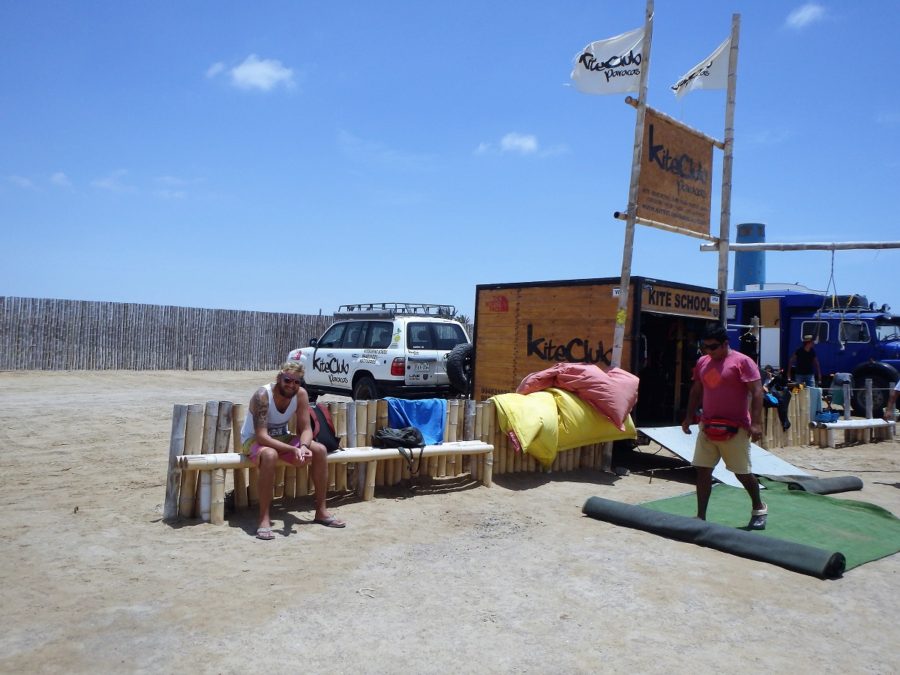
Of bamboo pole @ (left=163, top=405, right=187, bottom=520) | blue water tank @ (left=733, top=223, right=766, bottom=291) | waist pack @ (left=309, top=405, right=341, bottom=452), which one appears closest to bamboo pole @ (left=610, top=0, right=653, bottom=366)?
waist pack @ (left=309, top=405, right=341, bottom=452)

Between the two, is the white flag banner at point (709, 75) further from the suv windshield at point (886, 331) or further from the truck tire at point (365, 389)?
the suv windshield at point (886, 331)

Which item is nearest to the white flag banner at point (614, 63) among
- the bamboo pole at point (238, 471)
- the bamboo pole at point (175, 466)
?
the bamboo pole at point (238, 471)

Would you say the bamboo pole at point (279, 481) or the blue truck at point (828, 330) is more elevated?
the blue truck at point (828, 330)

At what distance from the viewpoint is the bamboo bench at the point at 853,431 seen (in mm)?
11102

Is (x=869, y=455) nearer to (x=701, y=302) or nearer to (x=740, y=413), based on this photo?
(x=701, y=302)

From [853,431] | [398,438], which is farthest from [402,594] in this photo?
[853,431]

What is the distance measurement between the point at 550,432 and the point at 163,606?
4404mm

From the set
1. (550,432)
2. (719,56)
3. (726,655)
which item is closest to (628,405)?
(550,432)

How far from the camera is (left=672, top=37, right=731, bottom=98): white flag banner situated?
387 inches

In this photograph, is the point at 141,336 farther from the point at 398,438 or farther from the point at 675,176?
the point at 675,176

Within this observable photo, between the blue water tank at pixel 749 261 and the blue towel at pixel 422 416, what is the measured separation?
2589cm

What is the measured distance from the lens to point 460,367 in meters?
10.9

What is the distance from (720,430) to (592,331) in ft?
10.9

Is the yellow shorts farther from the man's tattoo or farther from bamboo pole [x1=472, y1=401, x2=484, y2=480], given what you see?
the man's tattoo
